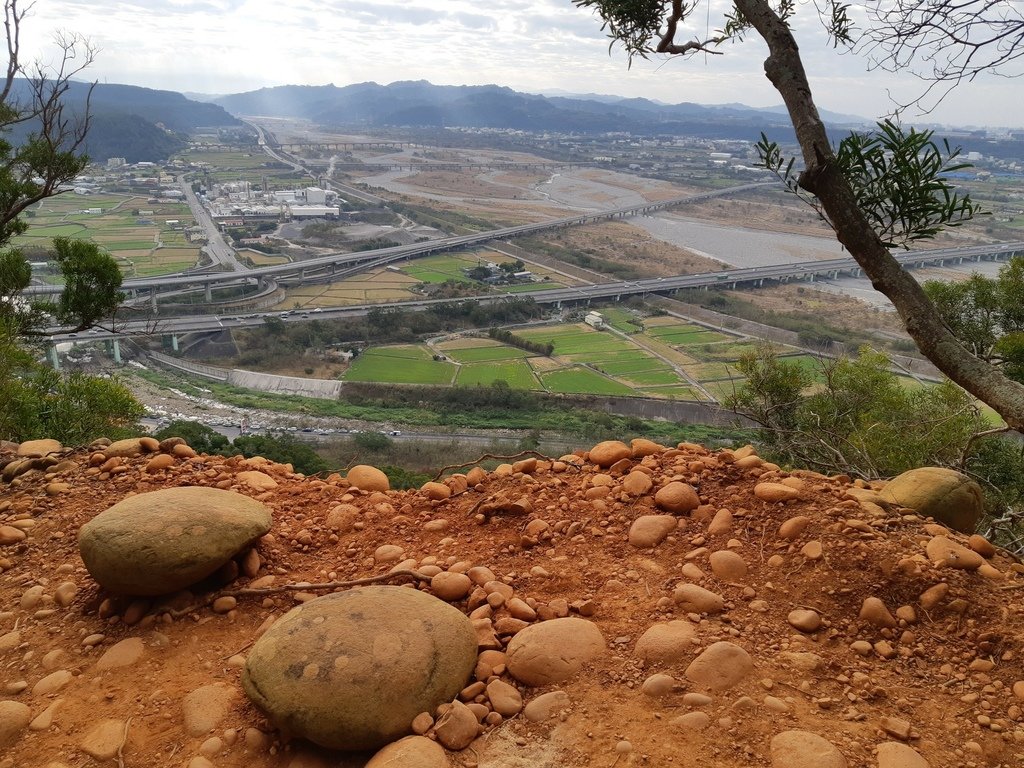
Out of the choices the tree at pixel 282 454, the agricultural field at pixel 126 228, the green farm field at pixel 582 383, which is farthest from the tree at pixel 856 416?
the agricultural field at pixel 126 228

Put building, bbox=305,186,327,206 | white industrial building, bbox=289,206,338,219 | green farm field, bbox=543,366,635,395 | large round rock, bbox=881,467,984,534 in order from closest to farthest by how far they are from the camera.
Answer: large round rock, bbox=881,467,984,534, green farm field, bbox=543,366,635,395, white industrial building, bbox=289,206,338,219, building, bbox=305,186,327,206

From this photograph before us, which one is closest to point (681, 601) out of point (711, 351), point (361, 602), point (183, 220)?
point (361, 602)

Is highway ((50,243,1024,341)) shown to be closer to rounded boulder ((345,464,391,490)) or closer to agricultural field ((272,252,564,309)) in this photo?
agricultural field ((272,252,564,309))

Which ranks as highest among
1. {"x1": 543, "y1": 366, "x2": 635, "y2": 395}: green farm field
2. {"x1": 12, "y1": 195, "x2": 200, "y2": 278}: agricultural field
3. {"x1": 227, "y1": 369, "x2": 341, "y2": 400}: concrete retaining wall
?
{"x1": 12, "y1": 195, "x2": 200, "y2": 278}: agricultural field

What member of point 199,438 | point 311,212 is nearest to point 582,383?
point 199,438

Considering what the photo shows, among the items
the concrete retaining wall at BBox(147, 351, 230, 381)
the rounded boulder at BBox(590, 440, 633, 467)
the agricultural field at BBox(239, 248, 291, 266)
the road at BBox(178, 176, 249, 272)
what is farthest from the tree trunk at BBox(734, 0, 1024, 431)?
the agricultural field at BBox(239, 248, 291, 266)

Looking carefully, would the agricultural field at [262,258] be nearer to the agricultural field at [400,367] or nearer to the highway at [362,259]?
the highway at [362,259]
